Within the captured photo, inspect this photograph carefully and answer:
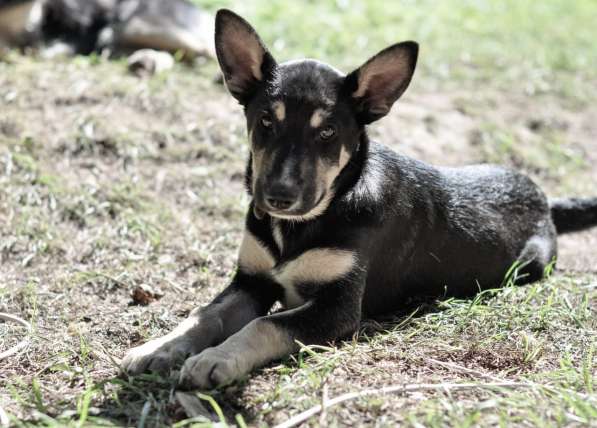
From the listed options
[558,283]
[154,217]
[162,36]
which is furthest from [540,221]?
[162,36]

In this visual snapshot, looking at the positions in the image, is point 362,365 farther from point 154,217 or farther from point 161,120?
point 161,120

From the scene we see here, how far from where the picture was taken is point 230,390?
376 centimetres

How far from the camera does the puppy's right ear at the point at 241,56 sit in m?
4.57

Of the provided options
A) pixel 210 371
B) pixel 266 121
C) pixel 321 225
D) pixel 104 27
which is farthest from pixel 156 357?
pixel 104 27

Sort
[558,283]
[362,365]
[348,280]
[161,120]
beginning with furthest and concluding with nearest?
[161,120], [558,283], [348,280], [362,365]

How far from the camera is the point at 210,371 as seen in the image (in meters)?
3.74

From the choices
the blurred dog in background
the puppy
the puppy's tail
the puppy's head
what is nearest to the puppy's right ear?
the puppy's head

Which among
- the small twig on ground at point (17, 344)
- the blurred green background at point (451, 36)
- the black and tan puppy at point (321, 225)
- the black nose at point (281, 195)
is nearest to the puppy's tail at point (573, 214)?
the black and tan puppy at point (321, 225)

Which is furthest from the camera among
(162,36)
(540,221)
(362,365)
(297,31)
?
(297,31)

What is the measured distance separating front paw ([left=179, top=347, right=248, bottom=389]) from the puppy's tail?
3727 millimetres

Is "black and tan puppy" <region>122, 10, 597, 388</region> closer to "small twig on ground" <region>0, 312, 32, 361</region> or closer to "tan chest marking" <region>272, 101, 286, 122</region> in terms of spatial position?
"tan chest marking" <region>272, 101, 286, 122</region>

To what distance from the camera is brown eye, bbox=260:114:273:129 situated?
14.3ft

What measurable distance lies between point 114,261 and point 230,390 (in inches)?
91.3

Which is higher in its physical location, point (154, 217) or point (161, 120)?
point (161, 120)
